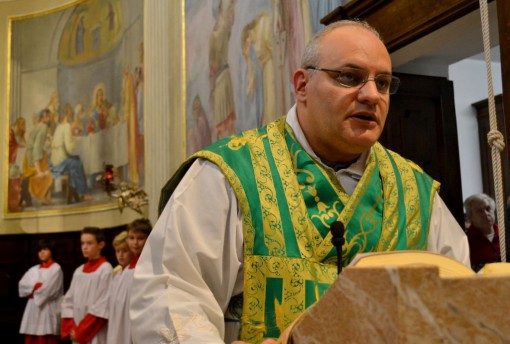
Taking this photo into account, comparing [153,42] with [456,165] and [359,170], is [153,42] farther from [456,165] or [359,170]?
[359,170]

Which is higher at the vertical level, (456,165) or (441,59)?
(441,59)

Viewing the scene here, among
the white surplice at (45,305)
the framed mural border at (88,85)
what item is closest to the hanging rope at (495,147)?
the framed mural border at (88,85)

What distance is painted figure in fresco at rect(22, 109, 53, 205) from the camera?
50.1 ft

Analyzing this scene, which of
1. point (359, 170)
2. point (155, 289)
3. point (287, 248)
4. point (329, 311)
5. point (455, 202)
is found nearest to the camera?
point (329, 311)

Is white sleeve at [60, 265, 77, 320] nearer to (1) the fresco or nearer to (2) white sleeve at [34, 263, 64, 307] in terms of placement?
(2) white sleeve at [34, 263, 64, 307]

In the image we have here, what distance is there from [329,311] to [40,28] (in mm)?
16031

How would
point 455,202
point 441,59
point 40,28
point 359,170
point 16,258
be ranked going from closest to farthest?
point 359,170, point 455,202, point 441,59, point 16,258, point 40,28

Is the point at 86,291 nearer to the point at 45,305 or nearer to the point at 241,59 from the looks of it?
the point at 45,305

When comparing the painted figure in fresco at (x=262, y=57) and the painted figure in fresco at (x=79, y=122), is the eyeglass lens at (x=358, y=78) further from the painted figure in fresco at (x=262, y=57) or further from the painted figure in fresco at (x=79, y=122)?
the painted figure in fresco at (x=79, y=122)

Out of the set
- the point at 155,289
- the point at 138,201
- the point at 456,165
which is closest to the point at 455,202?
the point at 456,165

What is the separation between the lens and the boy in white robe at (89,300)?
27.1 feet

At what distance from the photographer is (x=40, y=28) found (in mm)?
15805

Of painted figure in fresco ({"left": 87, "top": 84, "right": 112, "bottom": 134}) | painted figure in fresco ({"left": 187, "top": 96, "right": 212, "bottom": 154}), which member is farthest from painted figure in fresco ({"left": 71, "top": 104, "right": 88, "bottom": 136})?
painted figure in fresco ({"left": 187, "top": 96, "right": 212, "bottom": 154})

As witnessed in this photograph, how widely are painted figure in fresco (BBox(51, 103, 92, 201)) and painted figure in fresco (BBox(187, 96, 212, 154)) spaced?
5.08 meters
